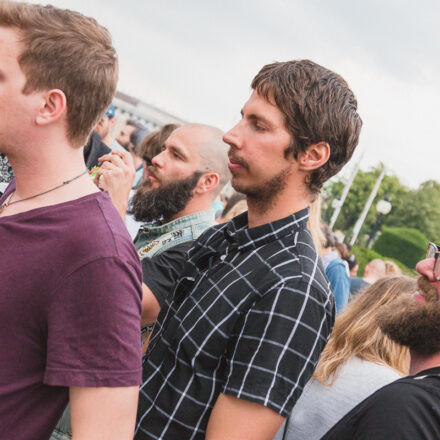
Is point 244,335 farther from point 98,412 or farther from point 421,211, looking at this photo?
point 421,211

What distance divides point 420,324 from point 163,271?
1.25 meters

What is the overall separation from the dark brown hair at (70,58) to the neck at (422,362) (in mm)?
1599

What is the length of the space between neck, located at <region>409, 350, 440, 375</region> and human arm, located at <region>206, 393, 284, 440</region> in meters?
0.82

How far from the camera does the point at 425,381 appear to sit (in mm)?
1567

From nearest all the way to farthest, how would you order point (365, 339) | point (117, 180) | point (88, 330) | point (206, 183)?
1. point (88, 330)
2. point (117, 180)
3. point (365, 339)
4. point (206, 183)

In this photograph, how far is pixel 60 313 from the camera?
1195 millimetres

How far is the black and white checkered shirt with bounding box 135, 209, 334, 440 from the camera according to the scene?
1.48 meters

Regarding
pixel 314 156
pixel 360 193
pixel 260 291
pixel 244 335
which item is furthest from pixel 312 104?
pixel 360 193

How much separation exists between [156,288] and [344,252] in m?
6.93

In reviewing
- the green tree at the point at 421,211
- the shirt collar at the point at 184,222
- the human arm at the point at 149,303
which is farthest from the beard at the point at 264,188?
the green tree at the point at 421,211

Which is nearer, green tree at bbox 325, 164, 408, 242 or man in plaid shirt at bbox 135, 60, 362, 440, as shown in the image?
man in plaid shirt at bbox 135, 60, 362, 440

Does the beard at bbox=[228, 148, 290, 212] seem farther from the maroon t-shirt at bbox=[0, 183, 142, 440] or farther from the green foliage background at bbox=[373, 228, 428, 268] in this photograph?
the green foliage background at bbox=[373, 228, 428, 268]

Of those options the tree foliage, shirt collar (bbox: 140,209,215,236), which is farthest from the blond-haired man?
the tree foliage

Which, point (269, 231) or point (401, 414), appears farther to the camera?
point (269, 231)
